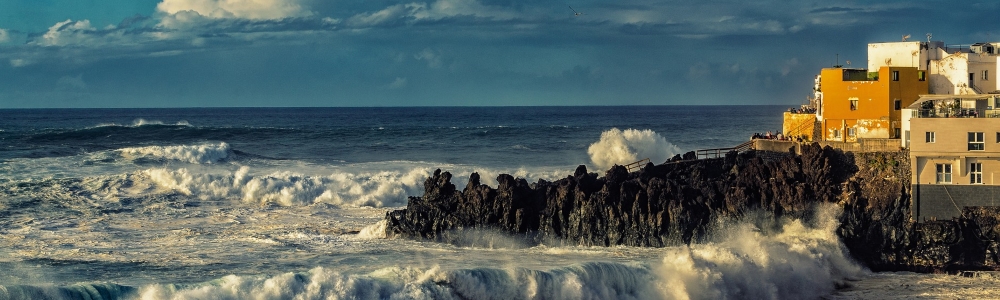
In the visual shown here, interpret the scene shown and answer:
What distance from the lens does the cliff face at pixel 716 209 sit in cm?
2862

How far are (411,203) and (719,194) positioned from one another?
7994 millimetres

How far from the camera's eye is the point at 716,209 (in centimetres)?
3014

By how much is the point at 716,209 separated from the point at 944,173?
5574mm

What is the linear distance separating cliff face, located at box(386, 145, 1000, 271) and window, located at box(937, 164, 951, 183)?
856 millimetres

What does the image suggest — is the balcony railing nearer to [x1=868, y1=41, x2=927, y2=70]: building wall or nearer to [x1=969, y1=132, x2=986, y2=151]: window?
[x1=969, y1=132, x2=986, y2=151]: window

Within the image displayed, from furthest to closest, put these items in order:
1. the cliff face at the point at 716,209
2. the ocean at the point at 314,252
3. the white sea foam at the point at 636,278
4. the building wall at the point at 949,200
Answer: the building wall at the point at 949,200, the cliff face at the point at 716,209, the ocean at the point at 314,252, the white sea foam at the point at 636,278

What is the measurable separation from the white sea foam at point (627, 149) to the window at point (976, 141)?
2867 centimetres

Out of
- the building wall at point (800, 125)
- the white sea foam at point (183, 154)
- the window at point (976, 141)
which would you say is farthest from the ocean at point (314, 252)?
the building wall at point (800, 125)

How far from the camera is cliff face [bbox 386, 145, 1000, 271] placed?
28.6 metres

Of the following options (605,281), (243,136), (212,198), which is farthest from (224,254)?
(243,136)

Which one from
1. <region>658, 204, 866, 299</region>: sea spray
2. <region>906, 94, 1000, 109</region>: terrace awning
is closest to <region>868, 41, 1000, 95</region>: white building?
<region>906, 94, 1000, 109</region>: terrace awning

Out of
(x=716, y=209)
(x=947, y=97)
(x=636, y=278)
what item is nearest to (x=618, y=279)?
(x=636, y=278)

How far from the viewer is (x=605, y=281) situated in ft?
79.9

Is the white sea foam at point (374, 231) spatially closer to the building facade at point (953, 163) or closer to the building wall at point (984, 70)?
the building facade at point (953, 163)
